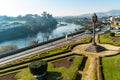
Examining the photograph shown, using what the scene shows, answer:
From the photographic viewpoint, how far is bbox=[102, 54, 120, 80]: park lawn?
31600 mm

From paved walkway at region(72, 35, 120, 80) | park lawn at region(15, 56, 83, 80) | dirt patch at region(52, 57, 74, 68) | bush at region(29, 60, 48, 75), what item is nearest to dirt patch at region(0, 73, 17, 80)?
park lawn at region(15, 56, 83, 80)

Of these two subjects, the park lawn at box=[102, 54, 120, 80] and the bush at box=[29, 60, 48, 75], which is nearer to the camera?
the park lawn at box=[102, 54, 120, 80]

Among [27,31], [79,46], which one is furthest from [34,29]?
[79,46]

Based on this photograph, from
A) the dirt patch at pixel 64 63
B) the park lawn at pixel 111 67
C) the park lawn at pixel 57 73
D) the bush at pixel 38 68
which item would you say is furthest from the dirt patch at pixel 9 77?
the park lawn at pixel 111 67

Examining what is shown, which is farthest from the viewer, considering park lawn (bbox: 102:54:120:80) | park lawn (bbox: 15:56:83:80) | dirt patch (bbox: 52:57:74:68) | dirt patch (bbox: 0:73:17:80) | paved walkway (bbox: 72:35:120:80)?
dirt patch (bbox: 52:57:74:68)

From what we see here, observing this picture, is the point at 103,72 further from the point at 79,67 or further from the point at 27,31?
the point at 27,31

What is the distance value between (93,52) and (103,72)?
53.1ft

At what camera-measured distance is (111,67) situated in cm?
3638

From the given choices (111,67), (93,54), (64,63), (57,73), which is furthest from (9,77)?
(93,54)

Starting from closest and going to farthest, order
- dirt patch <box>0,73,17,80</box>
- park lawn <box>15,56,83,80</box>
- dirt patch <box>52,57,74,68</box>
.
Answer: park lawn <box>15,56,83,80</box>
dirt patch <box>0,73,17,80</box>
dirt patch <box>52,57,74,68</box>

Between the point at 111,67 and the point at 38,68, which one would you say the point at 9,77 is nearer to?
the point at 38,68

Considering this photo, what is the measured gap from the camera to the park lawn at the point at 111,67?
3160 cm

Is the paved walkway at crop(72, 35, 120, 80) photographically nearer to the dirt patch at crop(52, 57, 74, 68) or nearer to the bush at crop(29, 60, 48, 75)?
the dirt patch at crop(52, 57, 74, 68)

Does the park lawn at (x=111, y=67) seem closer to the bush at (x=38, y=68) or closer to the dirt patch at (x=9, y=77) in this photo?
the bush at (x=38, y=68)
